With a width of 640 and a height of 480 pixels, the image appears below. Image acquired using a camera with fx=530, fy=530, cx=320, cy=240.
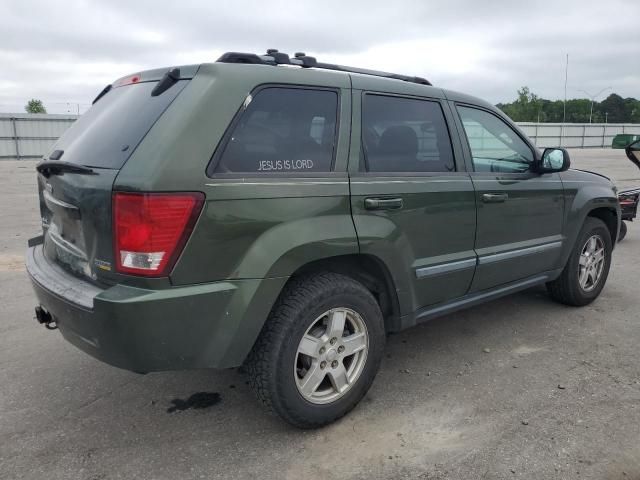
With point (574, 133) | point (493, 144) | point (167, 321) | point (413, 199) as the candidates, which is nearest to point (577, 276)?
point (493, 144)

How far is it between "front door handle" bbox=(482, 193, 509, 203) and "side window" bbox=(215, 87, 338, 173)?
126 cm

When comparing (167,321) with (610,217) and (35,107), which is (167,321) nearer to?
(610,217)

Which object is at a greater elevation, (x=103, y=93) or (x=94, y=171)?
(x=103, y=93)

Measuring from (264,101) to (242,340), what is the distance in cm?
117

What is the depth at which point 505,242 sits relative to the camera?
12.4 feet

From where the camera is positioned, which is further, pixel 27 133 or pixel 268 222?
pixel 27 133

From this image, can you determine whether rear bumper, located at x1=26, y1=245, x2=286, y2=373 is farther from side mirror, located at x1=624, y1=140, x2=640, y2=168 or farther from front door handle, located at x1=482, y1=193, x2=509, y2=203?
side mirror, located at x1=624, y1=140, x2=640, y2=168

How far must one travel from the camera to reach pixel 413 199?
3088mm

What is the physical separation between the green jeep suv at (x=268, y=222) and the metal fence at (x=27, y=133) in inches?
1101

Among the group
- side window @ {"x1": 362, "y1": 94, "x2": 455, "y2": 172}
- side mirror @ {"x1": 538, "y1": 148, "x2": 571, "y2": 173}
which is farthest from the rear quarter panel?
side mirror @ {"x1": 538, "y1": 148, "x2": 571, "y2": 173}

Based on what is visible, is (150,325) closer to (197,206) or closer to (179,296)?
(179,296)

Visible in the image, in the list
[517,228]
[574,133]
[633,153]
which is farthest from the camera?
[574,133]

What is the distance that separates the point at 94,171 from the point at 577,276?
3.95 m

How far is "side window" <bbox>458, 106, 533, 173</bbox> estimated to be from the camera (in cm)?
366
